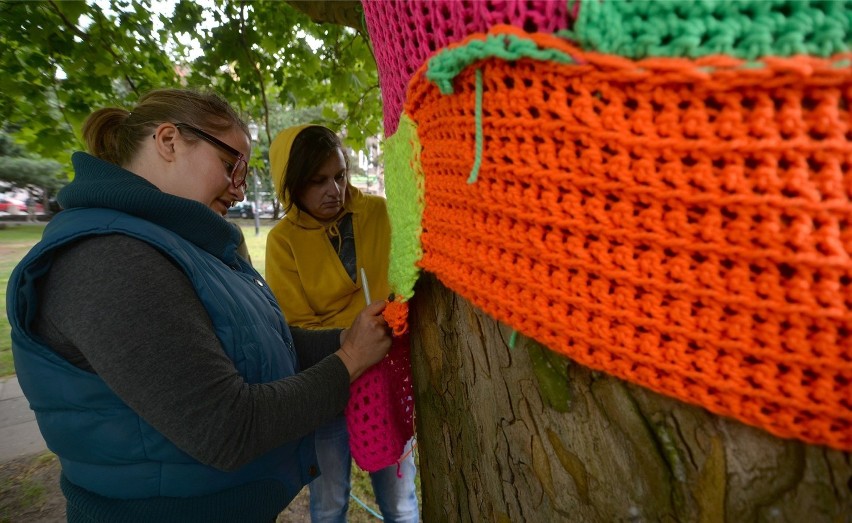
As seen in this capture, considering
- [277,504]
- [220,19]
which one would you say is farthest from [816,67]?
[220,19]

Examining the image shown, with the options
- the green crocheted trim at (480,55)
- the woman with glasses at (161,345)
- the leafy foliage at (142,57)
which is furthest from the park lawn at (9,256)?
the green crocheted trim at (480,55)

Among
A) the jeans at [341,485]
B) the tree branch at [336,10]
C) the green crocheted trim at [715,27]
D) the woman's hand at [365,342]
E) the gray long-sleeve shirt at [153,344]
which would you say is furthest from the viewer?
the jeans at [341,485]

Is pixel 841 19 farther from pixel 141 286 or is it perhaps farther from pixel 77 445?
pixel 77 445

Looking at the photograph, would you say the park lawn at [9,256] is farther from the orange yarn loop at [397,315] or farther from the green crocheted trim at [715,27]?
the green crocheted trim at [715,27]

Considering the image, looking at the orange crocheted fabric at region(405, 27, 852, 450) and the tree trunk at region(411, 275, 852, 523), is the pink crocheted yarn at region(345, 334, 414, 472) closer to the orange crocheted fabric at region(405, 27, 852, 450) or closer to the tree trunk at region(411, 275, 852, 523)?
the tree trunk at region(411, 275, 852, 523)

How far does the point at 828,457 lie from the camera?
511mm

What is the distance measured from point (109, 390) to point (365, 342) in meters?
0.57

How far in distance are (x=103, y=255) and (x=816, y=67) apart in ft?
3.72

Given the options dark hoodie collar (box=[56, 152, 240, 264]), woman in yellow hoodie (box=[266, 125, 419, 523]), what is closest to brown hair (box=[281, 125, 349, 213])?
woman in yellow hoodie (box=[266, 125, 419, 523])

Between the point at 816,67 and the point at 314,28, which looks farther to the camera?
the point at 314,28

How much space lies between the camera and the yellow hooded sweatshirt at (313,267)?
1.98 metres

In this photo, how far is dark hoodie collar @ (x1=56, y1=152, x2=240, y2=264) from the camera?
995 mm

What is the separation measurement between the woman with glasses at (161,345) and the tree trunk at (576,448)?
0.31m

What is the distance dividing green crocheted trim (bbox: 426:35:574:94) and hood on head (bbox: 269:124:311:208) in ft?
4.68
